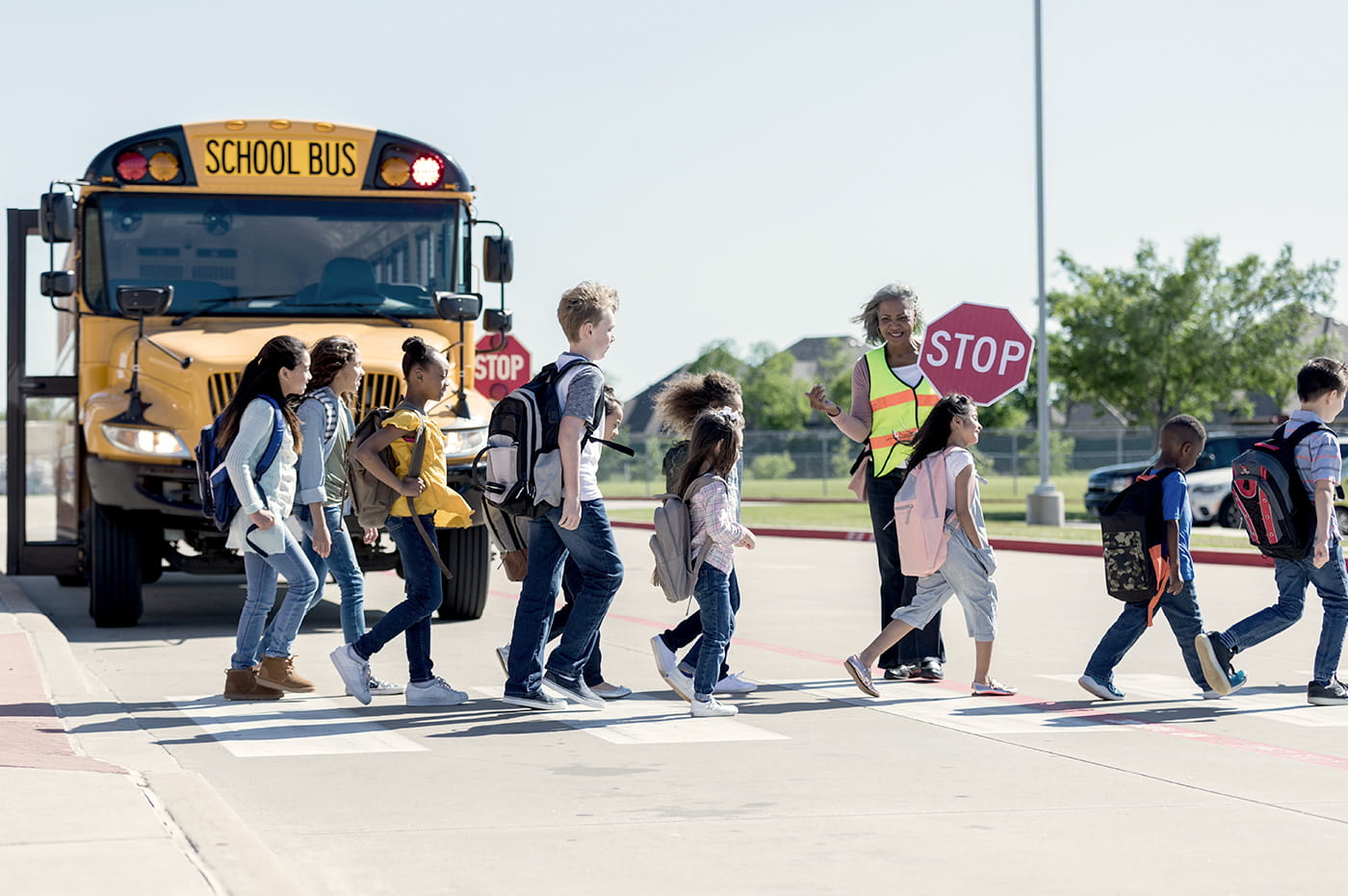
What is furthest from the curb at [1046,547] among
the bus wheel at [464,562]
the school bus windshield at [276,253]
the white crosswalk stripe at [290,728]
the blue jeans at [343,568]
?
the white crosswalk stripe at [290,728]

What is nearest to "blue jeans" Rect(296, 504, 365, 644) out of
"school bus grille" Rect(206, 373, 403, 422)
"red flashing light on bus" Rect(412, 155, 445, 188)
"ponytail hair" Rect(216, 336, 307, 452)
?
"ponytail hair" Rect(216, 336, 307, 452)

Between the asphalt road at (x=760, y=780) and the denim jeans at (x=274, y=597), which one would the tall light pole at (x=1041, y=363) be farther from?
the denim jeans at (x=274, y=597)

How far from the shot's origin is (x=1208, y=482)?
89.7ft

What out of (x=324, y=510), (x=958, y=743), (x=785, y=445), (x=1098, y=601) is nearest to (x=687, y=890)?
(x=958, y=743)

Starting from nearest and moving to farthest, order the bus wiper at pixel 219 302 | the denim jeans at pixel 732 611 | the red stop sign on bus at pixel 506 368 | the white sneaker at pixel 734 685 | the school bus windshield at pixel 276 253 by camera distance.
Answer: the denim jeans at pixel 732 611 → the white sneaker at pixel 734 685 → the bus wiper at pixel 219 302 → the school bus windshield at pixel 276 253 → the red stop sign on bus at pixel 506 368

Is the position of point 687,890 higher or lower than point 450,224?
lower

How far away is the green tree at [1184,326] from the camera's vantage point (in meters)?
46.2

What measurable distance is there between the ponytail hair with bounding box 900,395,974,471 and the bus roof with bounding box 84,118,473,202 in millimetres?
5237

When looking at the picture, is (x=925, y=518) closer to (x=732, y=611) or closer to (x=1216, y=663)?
(x=732, y=611)

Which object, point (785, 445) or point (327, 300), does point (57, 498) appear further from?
point (785, 445)

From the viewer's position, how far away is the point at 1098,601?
14406 mm

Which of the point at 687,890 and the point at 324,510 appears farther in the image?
the point at 324,510

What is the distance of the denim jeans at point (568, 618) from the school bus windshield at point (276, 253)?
4118mm

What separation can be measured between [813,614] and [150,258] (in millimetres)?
5359
